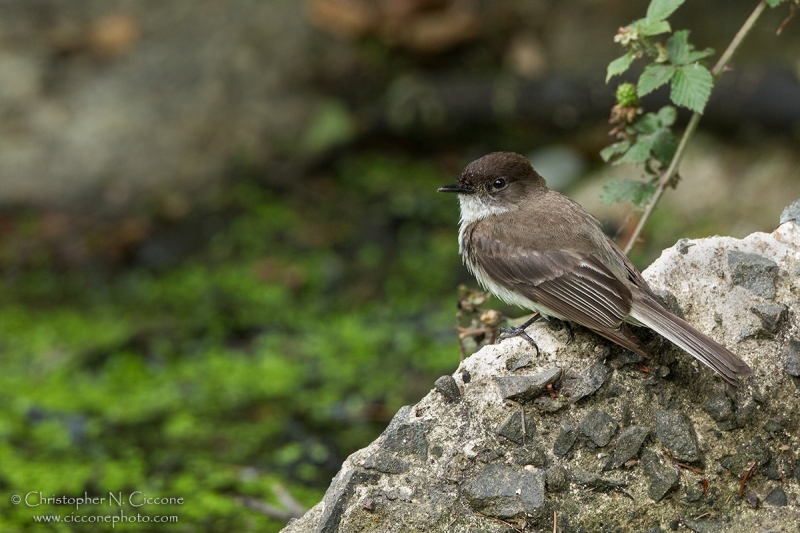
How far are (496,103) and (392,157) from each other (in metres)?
1.17

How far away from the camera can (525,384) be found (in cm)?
362

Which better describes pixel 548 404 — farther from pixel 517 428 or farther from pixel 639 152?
pixel 639 152

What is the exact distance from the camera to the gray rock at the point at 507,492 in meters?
3.41

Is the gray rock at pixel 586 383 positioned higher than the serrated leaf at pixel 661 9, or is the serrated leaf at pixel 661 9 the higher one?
the serrated leaf at pixel 661 9

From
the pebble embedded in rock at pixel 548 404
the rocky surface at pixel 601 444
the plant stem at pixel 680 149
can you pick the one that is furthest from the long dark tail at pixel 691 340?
A: the plant stem at pixel 680 149

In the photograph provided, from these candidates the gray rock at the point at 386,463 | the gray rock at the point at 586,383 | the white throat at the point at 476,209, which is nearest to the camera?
the gray rock at the point at 386,463

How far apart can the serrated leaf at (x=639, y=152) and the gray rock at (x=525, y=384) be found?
1405mm

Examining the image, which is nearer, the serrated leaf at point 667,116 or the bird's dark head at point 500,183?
the serrated leaf at point 667,116

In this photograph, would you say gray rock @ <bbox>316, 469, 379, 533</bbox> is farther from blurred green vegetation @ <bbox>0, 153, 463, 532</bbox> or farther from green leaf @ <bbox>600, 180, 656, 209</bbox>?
green leaf @ <bbox>600, 180, 656, 209</bbox>

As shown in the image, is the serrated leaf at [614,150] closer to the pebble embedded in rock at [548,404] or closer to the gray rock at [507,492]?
the pebble embedded in rock at [548,404]

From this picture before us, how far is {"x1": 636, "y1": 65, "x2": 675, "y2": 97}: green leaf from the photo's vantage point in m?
4.34

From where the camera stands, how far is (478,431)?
11.8 ft

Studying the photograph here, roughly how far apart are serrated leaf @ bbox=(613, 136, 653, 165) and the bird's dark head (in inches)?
19.0

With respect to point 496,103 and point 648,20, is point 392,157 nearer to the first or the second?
point 496,103
